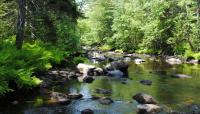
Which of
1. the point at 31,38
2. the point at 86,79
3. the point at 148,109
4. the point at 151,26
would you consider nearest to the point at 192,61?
the point at 151,26

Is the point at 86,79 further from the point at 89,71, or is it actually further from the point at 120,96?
the point at 120,96

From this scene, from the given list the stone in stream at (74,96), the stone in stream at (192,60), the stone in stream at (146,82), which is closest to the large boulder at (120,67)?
the stone in stream at (146,82)

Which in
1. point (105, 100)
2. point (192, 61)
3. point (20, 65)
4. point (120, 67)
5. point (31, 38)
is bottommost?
point (192, 61)

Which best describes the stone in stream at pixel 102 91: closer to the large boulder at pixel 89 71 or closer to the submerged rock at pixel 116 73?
the large boulder at pixel 89 71

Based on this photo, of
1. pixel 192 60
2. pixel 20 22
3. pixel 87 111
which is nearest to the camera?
pixel 87 111

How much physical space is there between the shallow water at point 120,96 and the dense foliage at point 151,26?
71.6 feet

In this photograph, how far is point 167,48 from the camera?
178ft

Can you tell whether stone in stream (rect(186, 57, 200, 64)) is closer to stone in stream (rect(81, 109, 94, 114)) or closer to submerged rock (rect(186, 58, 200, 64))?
submerged rock (rect(186, 58, 200, 64))

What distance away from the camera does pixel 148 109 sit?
1605 centimetres

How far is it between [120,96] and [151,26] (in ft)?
119

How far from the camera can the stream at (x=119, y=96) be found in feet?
52.9

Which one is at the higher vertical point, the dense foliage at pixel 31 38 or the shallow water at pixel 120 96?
the dense foliage at pixel 31 38

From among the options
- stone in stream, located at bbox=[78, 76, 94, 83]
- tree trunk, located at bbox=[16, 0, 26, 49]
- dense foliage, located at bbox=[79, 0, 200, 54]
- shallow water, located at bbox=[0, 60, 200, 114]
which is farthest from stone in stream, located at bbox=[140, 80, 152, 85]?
dense foliage, located at bbox=[79, 0, 200, 54]

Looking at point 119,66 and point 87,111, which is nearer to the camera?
point 87,111
